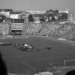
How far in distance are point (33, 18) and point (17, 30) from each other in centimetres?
1437

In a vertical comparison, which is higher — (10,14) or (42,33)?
(10,14)

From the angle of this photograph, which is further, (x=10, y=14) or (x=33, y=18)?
(x=10, y=14)

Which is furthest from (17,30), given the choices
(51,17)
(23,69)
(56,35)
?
(23,69)

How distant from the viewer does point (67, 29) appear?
3506 centimetres

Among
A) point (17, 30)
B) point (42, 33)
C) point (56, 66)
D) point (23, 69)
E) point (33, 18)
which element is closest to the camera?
point (23, 69)

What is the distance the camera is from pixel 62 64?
13.1 metres

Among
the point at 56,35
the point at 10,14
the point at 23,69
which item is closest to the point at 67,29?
the point at 56,35

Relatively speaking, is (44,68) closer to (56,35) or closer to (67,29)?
(56,35)

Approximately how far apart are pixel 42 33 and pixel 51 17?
66.1 ft

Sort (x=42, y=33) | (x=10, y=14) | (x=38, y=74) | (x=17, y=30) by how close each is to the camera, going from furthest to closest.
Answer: (x=10, y=14) → (x=17, y=30) → (x=42, y=33) → (x=38, y=74)

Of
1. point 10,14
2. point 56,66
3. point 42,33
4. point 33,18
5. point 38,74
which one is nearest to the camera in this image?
point 38,74

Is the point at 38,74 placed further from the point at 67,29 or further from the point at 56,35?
the point at 67,29

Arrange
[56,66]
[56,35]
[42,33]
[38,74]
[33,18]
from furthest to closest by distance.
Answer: [33,18]
[42,33]
[56,35]
[56,66]
[38,74]

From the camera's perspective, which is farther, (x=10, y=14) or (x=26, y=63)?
(x=10, y=14)
